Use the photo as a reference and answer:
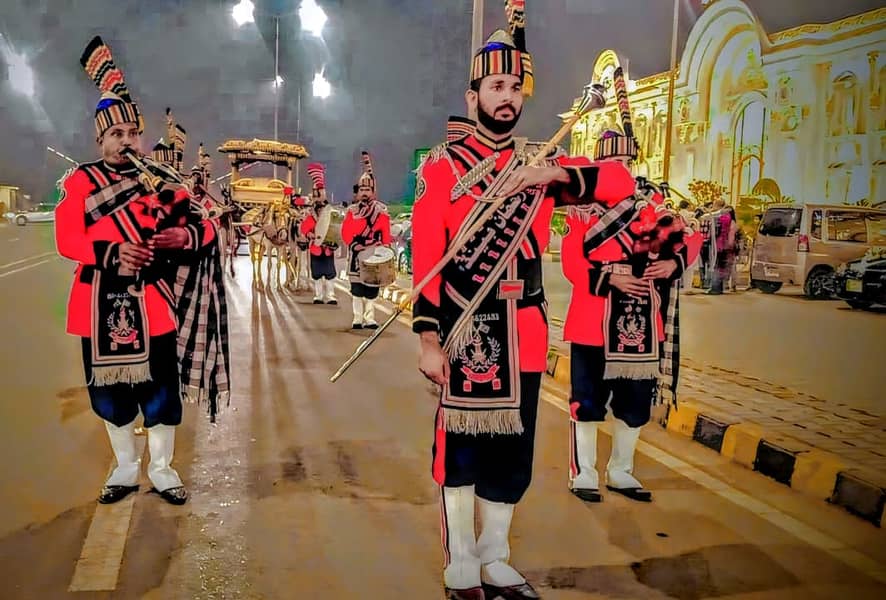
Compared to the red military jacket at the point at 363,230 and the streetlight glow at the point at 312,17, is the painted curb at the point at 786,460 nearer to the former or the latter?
the red military jacket at the point at 363,230

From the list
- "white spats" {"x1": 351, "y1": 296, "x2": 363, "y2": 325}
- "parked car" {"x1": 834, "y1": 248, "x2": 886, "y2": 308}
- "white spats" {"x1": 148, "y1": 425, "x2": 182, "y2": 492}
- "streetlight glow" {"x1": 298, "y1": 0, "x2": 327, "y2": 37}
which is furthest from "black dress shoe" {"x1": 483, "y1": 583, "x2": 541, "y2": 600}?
"streetlight glow" {"x1": 298, "y1": 0, "x2": 327, "y2": 37}

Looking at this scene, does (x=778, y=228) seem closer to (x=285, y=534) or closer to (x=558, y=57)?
(x=558, y=57)

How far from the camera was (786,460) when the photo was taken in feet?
18.2

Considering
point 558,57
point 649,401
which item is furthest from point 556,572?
point 558,57

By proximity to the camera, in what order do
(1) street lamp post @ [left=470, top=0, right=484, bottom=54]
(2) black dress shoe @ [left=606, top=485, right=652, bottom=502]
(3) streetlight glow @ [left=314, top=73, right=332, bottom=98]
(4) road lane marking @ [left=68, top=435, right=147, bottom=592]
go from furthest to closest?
(3) streetlight glow @ [left=314, top=73, right=332, bottom=98], (1) street lamp post @ [left=470, top=0, right=484, bottom=54], (2) black dress shoe @ [left=606, top=485, right=652, bottom=502], (4) road lane marking @ [left=68, top=435, right=147, bottom=592]

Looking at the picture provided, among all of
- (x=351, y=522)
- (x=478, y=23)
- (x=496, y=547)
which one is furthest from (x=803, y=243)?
(x=496, y=547)

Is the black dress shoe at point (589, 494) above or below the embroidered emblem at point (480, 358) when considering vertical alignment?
below

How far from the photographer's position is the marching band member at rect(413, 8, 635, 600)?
344cm

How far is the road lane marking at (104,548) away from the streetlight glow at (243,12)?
A: 1798 cm

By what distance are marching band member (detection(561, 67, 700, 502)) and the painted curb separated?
108 cm

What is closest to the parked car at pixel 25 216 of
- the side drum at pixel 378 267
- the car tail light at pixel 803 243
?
the side drum at pixel 378 267

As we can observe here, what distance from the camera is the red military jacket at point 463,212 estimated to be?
343 cm

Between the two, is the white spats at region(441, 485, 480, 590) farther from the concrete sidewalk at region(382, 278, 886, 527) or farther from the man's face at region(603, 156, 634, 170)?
the man's face at region(603, 156, 634, 170)

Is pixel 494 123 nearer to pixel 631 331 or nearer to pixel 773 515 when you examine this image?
pixel 631 331
